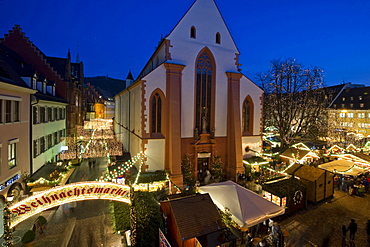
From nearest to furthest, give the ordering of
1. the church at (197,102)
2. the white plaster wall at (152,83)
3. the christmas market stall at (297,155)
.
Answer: the white plaster wall at (152,83) → the church at (197,102) → the christmas market stall at (297,155)

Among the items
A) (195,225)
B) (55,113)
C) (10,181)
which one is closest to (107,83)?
(55,113)

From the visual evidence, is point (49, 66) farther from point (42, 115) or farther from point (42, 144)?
point (42, 144)

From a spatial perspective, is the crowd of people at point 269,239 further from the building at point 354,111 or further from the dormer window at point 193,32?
the building at point 354,111

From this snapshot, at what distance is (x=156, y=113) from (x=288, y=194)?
11964 millimetres

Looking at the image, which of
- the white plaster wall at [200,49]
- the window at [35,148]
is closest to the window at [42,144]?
the window at [35,148]

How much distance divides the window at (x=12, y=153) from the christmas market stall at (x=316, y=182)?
19481mm

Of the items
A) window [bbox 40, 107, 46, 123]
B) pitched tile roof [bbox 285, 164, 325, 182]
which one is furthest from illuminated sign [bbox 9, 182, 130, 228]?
window [bbox 40, 107, 46, 123]

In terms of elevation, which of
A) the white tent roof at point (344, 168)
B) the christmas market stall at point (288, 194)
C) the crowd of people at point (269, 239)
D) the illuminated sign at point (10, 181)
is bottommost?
the crowd of people at point (269, 239)

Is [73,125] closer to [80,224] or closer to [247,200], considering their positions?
[80,224]

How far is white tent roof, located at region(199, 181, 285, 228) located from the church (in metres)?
6.58

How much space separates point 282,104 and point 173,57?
18.8 meters

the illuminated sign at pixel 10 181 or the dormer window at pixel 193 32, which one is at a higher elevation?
the dormer window at pixel 193 32

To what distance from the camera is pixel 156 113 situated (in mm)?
17438

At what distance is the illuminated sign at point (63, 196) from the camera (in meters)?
6.78
